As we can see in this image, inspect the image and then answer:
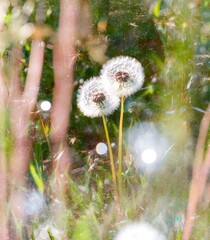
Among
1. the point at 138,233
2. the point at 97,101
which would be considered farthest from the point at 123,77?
the point at 138,233

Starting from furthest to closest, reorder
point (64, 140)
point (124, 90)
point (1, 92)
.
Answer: point (64, 140)
point (1, 92)
point (124, 90)

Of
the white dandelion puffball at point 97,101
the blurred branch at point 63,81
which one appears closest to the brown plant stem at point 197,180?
the white dandelion puffball at point 97,101

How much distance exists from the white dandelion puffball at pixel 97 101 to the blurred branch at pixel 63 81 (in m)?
0.13

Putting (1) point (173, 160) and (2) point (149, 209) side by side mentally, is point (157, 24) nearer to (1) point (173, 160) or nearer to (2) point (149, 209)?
(1) point (173, 160)

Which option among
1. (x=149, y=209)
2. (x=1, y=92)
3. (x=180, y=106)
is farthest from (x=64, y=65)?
(x=149, y=209)

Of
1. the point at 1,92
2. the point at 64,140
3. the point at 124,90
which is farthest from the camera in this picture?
the point at 64,140

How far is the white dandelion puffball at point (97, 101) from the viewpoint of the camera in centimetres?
137

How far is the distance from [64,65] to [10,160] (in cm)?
28

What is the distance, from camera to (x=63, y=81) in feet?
5.08

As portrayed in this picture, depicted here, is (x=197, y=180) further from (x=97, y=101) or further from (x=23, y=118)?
(x=23, y=118)

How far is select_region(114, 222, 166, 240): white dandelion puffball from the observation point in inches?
50.6

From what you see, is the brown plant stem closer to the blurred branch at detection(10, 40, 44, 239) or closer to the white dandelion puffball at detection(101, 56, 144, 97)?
the white dandelion puffball at detection(101, 56, 144, 97)

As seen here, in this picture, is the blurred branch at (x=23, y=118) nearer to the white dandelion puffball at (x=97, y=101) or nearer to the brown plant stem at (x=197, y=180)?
the white dandelion puffball at (x=97, y=101)

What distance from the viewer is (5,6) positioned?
1.47m
